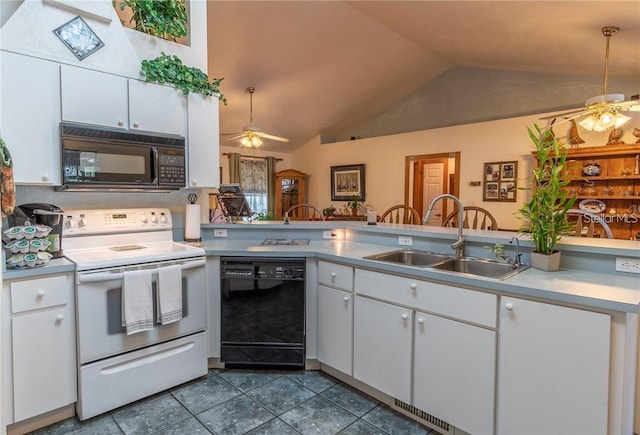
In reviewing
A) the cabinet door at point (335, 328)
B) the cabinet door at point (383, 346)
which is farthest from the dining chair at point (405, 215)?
the cabinet door at point (383, 346)

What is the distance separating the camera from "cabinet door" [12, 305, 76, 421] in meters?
1.85

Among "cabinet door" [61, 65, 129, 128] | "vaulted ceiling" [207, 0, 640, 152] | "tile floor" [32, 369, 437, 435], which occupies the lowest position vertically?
"tile floor" [32, 369, 437, 435]

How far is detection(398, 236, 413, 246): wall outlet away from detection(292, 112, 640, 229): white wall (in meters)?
3.38

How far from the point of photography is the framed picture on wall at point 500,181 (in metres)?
5.24

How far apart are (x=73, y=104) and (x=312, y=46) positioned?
343cm

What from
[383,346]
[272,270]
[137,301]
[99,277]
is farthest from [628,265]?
[99,277]

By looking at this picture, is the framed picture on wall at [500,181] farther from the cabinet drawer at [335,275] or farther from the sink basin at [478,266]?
the cabinet drawer at [335,275]

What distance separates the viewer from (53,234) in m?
2.12

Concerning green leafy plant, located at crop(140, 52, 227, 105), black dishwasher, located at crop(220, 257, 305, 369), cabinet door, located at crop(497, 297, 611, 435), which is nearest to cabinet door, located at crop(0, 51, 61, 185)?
green leafy plant, located at crop(140, 52, 227, 105)

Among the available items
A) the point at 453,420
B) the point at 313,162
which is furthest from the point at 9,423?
the point at 313,162

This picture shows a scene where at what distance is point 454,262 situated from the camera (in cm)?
228

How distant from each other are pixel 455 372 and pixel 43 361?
2.14m

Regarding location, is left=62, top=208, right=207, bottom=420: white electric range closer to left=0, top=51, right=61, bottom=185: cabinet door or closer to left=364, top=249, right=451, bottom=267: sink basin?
left=0, top=51, right=61, bottom=185: cabinet door

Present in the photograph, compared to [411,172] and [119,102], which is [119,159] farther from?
[411,172]
